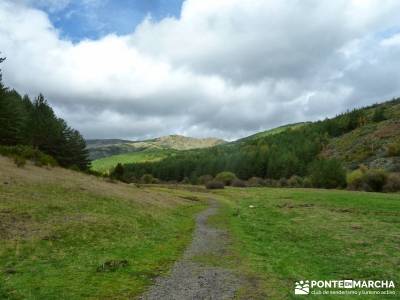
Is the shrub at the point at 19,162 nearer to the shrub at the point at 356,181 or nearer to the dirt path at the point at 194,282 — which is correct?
the dirt path at the point at 194,282

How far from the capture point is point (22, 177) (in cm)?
4428

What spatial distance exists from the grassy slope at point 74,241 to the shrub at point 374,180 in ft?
221

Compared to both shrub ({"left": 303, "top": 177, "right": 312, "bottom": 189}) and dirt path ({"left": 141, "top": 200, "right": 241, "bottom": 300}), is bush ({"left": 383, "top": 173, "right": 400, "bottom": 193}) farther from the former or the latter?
dirt path ({"left": 141, "top": 200, "right": 241, "bottom": 300})

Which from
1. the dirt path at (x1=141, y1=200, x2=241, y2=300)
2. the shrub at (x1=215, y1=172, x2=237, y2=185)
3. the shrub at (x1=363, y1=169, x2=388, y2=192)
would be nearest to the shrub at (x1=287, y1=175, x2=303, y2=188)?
the shrub at (x1=215, y1=172, x2=237, y2=185)

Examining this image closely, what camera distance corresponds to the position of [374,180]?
95.1m

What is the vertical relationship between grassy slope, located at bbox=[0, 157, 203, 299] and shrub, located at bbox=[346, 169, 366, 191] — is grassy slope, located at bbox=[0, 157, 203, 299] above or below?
below

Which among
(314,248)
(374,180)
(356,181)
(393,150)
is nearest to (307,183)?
(356,181)

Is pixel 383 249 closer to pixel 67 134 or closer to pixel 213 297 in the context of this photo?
pixel 213 297

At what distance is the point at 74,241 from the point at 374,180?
87.0 metres

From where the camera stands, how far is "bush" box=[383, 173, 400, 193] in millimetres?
88981

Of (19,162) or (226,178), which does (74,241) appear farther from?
(226,178)

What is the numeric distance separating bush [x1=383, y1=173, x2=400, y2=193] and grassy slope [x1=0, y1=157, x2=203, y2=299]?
64869mm

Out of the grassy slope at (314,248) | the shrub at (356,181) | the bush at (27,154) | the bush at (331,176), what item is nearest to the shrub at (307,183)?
the bush at (331,176)

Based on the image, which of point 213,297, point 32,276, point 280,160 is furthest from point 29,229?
point 280,160
